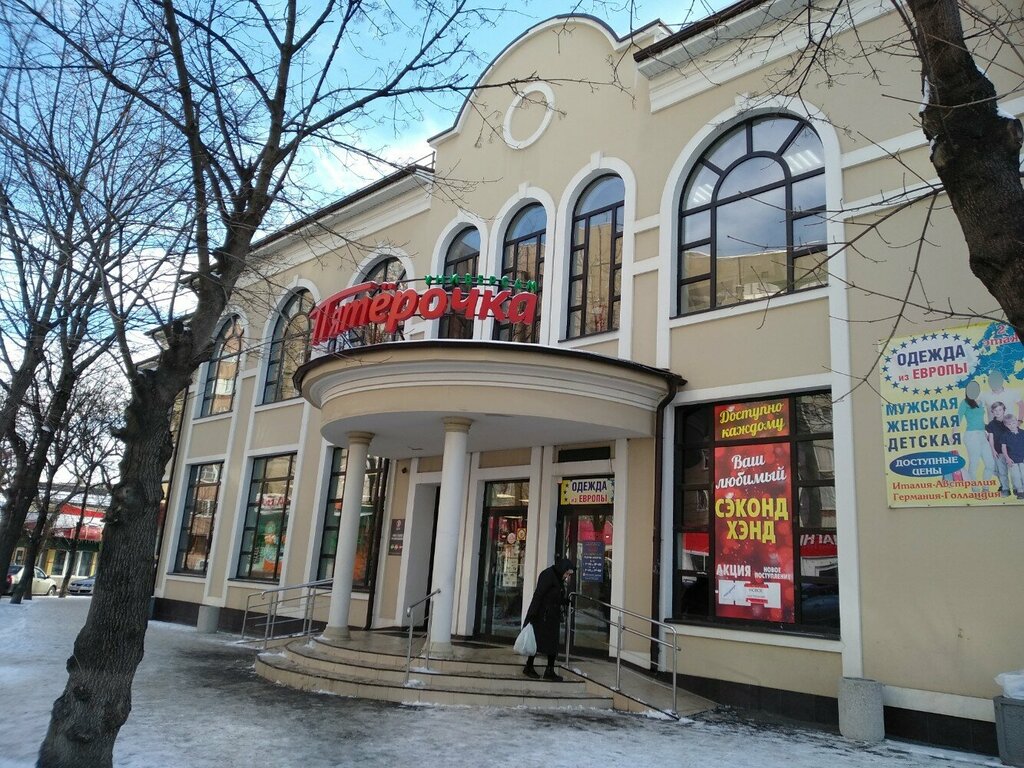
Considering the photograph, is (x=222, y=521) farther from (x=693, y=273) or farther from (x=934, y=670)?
(x=934, y=670)

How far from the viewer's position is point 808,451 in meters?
9.52

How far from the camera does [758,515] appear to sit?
9734 millimetres

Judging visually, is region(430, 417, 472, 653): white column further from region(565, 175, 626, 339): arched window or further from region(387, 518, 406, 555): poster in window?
region(387, 518, 406, 555): poster in window

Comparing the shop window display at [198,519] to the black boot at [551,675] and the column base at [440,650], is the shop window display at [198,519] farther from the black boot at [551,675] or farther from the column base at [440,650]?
the black boot at [551,675]

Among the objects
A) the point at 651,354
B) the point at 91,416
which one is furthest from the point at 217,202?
the point at 91,416

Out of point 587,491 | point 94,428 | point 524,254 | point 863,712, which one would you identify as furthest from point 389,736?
point 94,428

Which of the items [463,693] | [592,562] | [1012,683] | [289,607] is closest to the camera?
[1012,683]

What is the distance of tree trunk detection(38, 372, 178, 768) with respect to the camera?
5109 millimetres

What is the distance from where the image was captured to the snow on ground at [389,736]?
6203 millimetres

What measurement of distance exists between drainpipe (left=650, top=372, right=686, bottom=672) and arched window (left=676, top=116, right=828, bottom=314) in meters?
1.34

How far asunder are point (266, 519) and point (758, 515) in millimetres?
12162

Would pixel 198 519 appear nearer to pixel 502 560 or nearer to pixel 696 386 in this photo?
pixel 502 560

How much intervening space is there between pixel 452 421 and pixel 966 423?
6159 millimetres

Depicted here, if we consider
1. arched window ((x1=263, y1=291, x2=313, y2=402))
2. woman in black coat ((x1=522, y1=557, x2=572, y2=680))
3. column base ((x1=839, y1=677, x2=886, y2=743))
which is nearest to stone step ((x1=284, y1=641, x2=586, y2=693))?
woman in black coat ((x1=522, y1=557, x2=572, y2=680))
